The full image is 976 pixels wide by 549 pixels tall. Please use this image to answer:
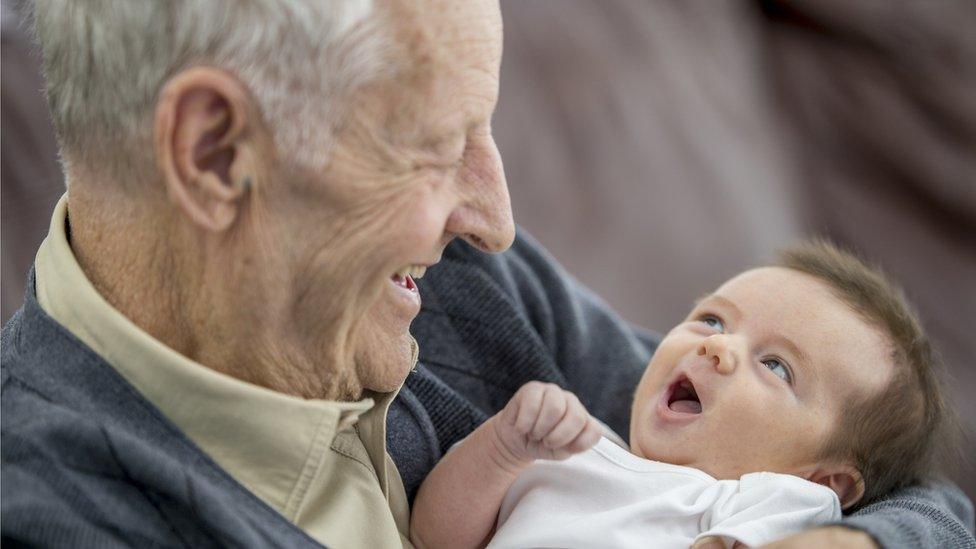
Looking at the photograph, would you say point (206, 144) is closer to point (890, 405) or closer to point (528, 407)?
→ point (528, 407)

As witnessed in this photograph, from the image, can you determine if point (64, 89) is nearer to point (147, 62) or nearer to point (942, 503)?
point (147, 62)

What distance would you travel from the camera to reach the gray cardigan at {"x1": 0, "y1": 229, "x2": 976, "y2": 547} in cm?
88

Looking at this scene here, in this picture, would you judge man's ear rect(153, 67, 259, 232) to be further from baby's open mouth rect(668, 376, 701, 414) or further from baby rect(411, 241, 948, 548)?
baby's open mouth rect(668, 376, 701, 414)

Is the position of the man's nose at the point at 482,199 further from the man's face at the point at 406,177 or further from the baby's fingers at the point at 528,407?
the baby's fingers at the point at 528,407

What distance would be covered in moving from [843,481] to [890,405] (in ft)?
0.33

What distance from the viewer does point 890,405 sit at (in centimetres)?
125

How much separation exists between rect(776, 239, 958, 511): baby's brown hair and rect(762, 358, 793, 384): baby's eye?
0.07 metres

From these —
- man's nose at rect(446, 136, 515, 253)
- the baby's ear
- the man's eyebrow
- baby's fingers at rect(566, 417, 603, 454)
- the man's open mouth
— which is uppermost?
man's nose at rect(446, 136, 515, 253)

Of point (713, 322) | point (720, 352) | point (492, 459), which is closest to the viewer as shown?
point (492, 459)

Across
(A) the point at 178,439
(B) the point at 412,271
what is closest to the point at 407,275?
(B) the point at 412,271

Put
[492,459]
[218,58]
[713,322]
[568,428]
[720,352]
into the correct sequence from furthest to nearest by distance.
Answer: [713,322], [720,352], [492,459], [568,428], [218,58]

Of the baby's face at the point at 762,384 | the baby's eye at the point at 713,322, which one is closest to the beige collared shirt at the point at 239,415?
the baby's face at the point at 762,384

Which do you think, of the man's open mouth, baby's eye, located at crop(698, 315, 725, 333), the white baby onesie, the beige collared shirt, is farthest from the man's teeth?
baby's eye, located at crop(698, 315, 725, 333)

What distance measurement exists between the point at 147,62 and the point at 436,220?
271mm
